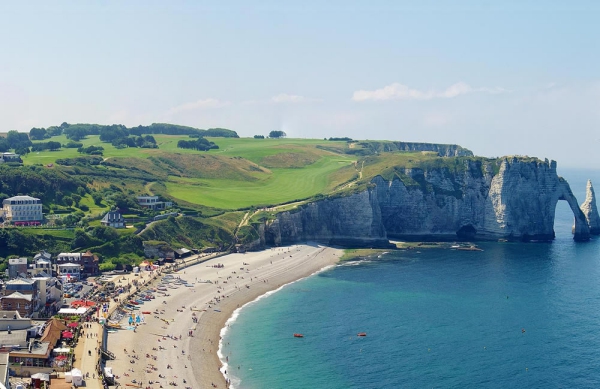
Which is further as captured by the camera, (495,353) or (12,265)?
(12,265)

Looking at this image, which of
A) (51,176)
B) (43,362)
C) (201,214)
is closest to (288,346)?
(43,362)

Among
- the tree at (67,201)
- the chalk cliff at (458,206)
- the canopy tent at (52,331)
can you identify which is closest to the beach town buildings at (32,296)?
the canopy tent at (52,331)

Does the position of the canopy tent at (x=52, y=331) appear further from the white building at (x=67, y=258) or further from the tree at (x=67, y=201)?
the tree at (x=67, y=201)

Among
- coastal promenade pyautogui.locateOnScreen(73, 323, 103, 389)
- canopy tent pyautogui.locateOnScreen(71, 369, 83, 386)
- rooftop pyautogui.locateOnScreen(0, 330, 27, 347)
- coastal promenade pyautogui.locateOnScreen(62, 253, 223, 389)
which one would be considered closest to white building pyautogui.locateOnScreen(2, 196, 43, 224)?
coastal promenade pyautogui.locateOnScreen(62, 253, 223, 389)

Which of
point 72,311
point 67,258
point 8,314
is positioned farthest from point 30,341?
point 67,258

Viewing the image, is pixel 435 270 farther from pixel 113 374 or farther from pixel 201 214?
pixel 113 374

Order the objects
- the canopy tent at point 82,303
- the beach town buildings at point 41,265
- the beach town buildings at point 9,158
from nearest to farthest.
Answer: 1. the canopy tent at point 82,303
2. the beach town buildings at point 41,265
3. the beach town buildings at point 9,158
